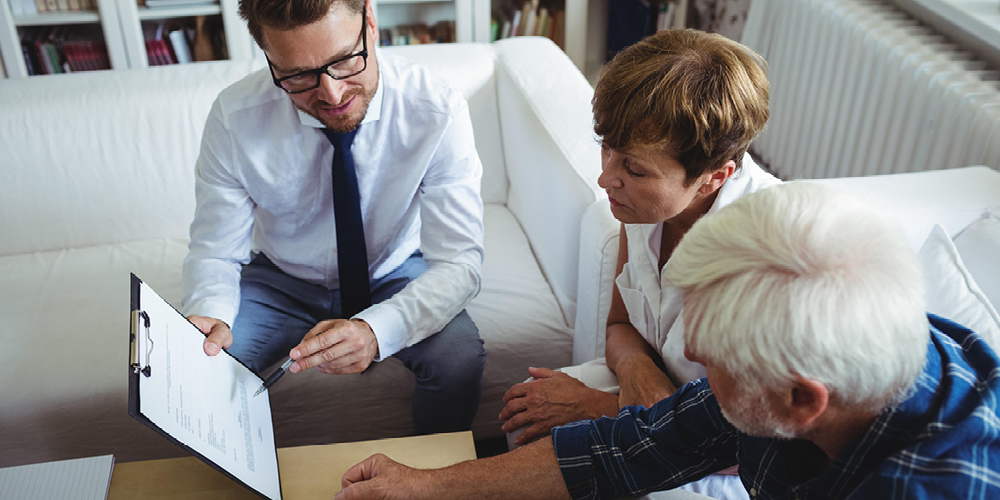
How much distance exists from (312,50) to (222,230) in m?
0.45

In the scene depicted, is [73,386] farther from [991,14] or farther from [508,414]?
[991,14]

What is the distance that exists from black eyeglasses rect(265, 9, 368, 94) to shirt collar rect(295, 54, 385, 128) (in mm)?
109

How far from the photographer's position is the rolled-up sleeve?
928 mm

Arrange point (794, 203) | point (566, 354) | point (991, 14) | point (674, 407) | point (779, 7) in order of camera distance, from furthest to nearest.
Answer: point (779, 7), point (991, 14), point (566, 354), point (674, 407), point (794, 203)

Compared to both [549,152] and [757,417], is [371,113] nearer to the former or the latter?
[549,152]

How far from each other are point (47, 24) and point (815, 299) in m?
3.25

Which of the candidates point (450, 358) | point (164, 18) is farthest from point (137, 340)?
point (164, 18)

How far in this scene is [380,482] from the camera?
0.98 meters

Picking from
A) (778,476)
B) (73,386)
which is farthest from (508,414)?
(73,386)

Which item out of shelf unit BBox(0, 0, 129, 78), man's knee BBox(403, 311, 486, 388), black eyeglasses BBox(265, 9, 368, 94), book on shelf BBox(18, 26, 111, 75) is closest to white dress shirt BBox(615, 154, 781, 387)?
man's knee BBox(403, 311, 486, 388)

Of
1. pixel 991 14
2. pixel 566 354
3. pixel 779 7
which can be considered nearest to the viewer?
pixel 566 354

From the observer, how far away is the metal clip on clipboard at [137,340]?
81 centimetres

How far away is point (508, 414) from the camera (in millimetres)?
1290

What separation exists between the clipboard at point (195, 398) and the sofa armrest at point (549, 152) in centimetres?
75
